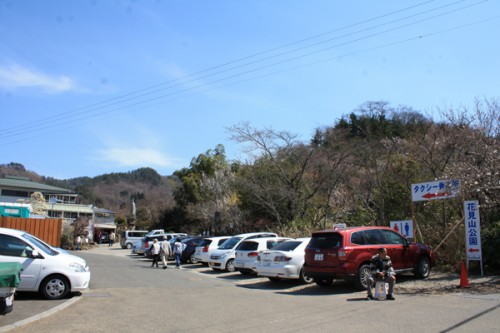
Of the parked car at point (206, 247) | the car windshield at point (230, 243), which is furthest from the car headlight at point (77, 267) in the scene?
the parked car at point (206, 247)

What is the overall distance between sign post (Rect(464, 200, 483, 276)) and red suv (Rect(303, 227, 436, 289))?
156 centimetres

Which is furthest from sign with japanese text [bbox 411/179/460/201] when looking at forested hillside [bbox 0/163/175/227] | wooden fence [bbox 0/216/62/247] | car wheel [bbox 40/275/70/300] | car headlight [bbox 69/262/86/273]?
forested hillside [bbox 0/163/175/227]

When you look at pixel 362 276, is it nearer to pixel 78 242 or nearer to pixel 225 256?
pixel 225 256

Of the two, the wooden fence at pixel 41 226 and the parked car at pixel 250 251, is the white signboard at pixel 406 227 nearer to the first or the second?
the parked car at pixel 250 251

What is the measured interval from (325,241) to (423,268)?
3.84m

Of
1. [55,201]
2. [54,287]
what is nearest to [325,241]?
[54,287]

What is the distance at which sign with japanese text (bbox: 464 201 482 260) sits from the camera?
13.6 metres

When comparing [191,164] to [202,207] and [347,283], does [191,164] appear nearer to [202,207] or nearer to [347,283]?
[202,207]

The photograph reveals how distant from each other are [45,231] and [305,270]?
48.2 feet

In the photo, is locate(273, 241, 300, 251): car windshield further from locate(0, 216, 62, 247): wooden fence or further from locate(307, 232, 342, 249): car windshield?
locate(0, 216, 62, 247): wooden fence

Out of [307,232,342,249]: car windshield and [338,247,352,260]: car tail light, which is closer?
[338,247,352,260]: car tail light

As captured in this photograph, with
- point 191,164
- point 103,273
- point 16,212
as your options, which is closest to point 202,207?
point 191,164

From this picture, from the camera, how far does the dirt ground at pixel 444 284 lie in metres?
11.7

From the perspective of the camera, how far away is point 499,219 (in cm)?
1506
